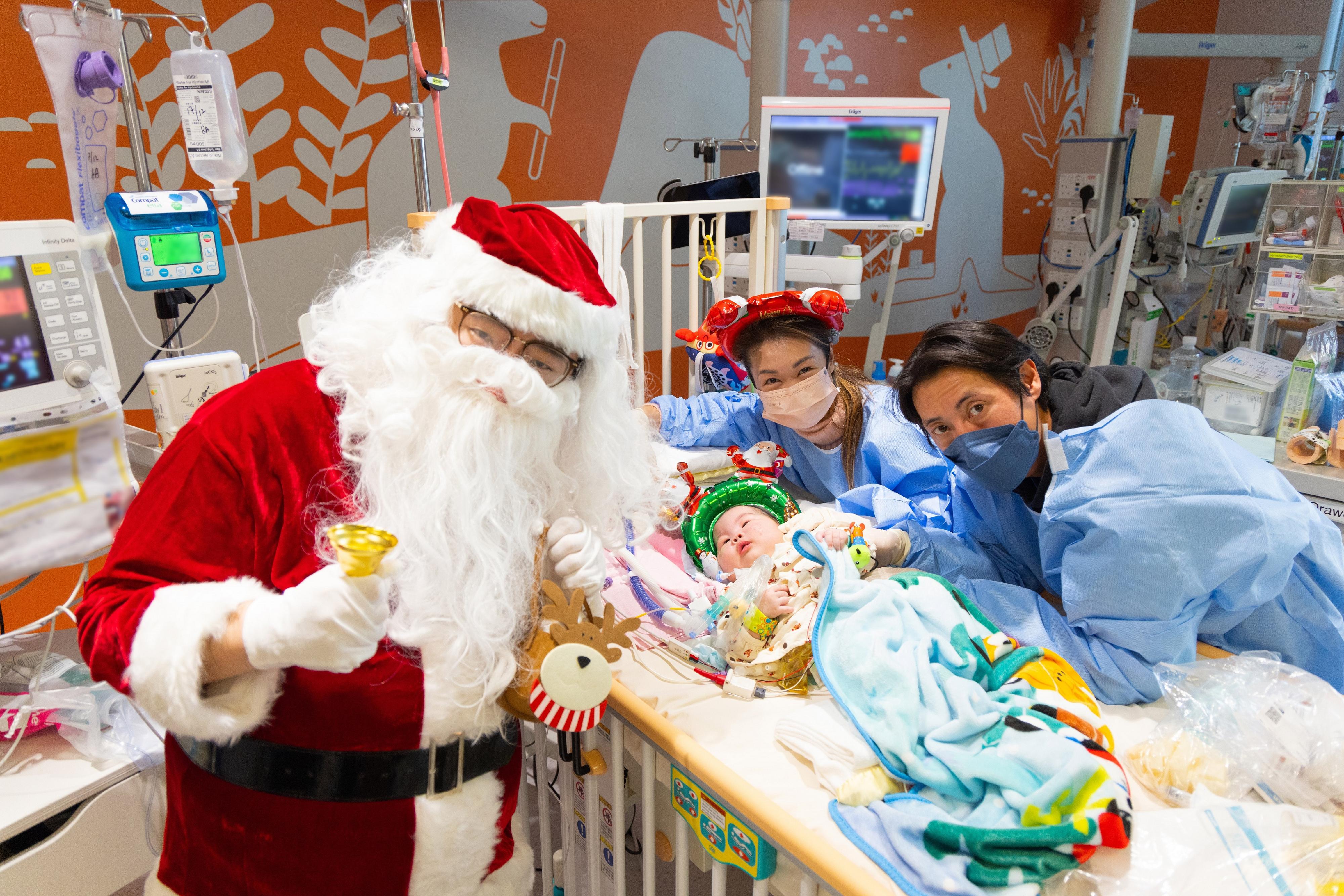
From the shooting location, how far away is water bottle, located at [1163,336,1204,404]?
14.4 feet

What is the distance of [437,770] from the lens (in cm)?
122

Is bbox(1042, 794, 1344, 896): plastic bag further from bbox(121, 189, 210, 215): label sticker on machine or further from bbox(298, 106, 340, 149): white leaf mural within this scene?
bbox(298, 106, 340, 149): white leaf mural

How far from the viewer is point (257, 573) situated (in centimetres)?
116

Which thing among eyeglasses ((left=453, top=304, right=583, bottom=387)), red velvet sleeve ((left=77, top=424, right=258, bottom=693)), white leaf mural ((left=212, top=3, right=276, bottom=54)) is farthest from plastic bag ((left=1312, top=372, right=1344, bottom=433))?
white leaf mural ((left=212, top=3, right=276, bottom=54))

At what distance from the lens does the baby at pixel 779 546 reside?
174 centimetres

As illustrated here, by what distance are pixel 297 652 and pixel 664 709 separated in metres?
0.75

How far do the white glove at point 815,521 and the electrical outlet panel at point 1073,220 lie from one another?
12.0 ft

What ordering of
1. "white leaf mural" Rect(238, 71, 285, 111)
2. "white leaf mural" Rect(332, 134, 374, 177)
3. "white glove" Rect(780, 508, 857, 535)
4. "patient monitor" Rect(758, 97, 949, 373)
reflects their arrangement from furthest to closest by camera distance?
"white leaf mural" Rect(332, 134, 374, 177)
"patient monitor" Rect(758, 97, 949, 373)
"white leaf mural" Rect(238, 71, 285, 111)
"white glove" Rect(780, 508, 857, 535)

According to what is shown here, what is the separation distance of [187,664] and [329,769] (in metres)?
0.29

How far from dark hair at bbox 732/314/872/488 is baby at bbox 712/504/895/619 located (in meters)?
0.43

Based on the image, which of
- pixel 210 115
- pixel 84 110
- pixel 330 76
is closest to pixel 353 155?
pixel 330 76

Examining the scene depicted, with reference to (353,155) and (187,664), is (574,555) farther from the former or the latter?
(353,155)

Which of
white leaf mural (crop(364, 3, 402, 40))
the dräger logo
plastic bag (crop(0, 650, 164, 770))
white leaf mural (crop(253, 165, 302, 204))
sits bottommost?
the dräger logo

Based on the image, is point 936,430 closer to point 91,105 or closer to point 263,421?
point 263,421
